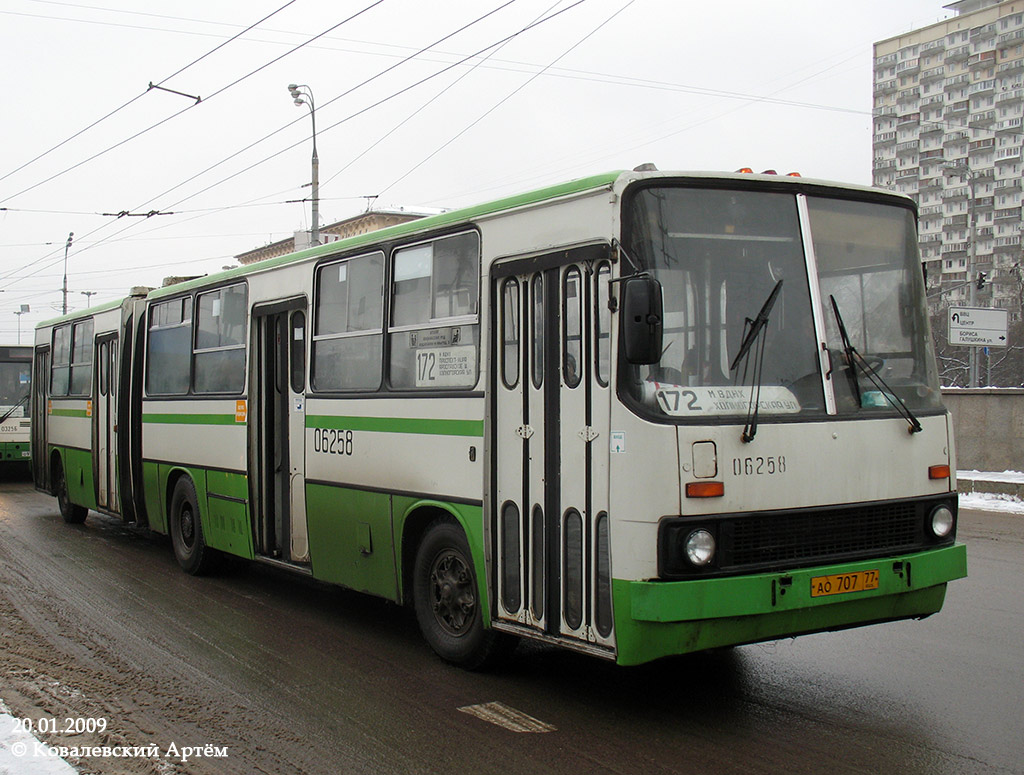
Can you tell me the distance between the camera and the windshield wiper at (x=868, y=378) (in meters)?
5.77

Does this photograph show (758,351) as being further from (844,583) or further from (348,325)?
(348,325)

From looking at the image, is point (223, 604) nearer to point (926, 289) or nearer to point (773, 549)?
point (773, 549)

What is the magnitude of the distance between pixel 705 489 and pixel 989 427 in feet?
45.7

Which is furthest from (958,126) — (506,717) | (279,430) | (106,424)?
(506,717)

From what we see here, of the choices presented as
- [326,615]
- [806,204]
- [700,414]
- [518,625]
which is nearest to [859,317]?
[806,204]

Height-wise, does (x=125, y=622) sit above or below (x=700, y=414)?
below

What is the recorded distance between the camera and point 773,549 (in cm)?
541

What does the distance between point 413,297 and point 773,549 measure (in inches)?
123

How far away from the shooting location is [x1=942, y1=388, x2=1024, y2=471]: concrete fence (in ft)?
55.9

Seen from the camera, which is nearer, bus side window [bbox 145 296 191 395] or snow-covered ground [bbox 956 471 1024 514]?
bus side window [bbox 145 296 191 395]

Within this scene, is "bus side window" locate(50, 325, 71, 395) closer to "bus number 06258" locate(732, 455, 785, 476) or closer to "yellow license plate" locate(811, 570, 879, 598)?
"bus number 06258" locate(732, 455, 785, 476)

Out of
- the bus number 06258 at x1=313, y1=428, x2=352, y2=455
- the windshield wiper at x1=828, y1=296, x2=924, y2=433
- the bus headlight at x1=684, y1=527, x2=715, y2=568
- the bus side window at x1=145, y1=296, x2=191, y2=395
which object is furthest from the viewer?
the bus side window at x1=145, y1=296, x2=191, y2=395

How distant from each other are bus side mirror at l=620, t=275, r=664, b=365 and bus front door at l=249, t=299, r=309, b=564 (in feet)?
13.7

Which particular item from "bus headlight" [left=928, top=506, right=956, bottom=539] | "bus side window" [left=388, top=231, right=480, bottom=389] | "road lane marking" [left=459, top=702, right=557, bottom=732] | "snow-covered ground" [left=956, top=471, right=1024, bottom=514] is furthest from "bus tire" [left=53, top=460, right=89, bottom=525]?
"snow-covered ground" [left=956, top=471, right=1024, bottom=514]
